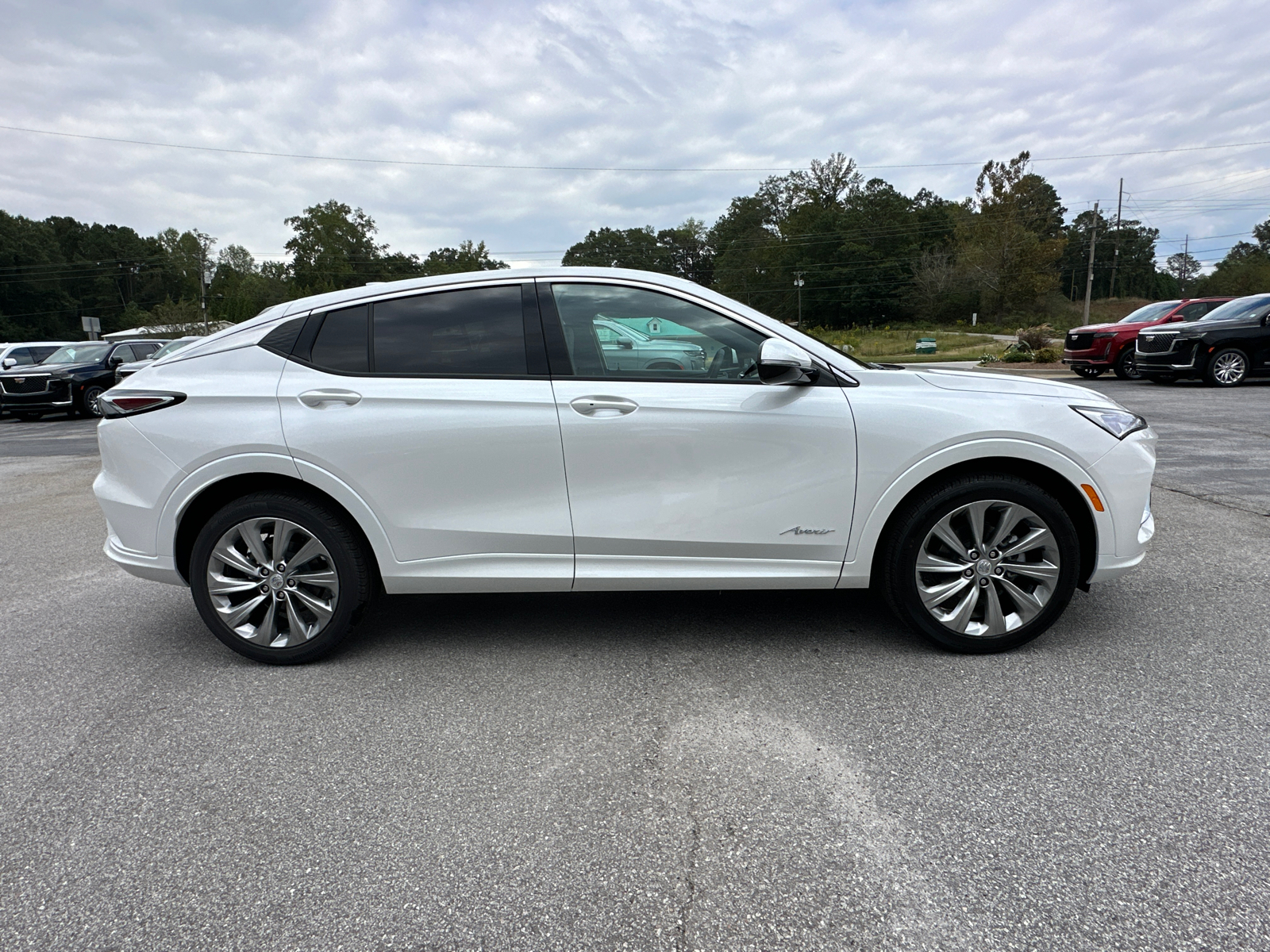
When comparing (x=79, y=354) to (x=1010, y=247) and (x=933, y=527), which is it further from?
(x=1010, y=247)

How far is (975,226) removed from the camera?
7469cm

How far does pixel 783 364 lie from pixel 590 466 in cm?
91

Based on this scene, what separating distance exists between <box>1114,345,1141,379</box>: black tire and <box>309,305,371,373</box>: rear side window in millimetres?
17604

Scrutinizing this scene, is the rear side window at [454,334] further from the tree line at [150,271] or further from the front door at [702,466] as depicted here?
the tree line at [150,271]

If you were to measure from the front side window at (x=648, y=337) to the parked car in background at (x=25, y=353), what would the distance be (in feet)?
65.7

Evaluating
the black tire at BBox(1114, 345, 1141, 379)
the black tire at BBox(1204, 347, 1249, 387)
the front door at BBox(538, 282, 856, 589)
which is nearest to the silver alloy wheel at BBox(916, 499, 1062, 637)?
the front door at BBox(538, 282, 856, 589)

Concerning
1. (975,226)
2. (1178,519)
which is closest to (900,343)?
(975,226)

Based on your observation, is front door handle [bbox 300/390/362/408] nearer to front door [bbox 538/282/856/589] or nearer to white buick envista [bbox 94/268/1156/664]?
white buick envista [bbox 94/268/1156/664]

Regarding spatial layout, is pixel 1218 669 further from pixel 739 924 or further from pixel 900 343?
pixel 900 343

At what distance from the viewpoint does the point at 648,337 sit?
346 centimetres

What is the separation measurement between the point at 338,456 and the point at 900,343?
4901 centimetres

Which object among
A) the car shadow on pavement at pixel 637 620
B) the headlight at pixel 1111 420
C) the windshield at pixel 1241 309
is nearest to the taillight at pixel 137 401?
the car shadow on pavement at pixel 637 620

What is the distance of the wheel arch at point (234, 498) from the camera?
344 cm

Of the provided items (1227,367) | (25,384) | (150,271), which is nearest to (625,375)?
(1227,367)
